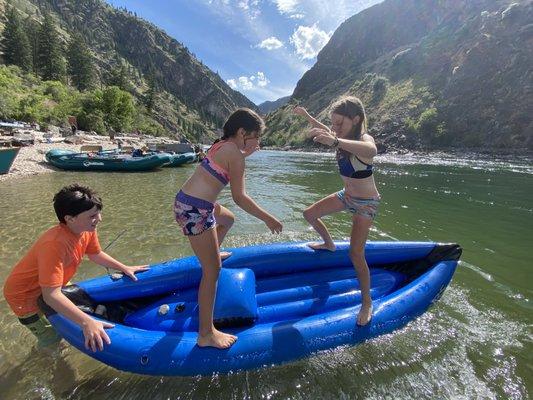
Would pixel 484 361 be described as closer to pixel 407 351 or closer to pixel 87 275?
pixel 407 351

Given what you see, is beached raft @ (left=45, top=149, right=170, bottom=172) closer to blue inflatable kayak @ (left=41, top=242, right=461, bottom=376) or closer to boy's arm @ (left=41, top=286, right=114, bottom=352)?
blue inflatable kayak @ (left=41, top=242, right=461, bottom=376)

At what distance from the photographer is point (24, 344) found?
3855 mm

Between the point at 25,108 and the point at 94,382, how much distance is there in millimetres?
46960

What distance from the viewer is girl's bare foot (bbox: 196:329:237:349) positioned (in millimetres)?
3182

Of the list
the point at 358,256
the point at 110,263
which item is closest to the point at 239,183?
the point at 358,256

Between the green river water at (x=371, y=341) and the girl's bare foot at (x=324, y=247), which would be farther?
the girl's bare foot at (x=324, y=247)

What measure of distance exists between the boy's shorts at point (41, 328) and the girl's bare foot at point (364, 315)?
10.2 feet

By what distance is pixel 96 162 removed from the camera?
20.6 metres

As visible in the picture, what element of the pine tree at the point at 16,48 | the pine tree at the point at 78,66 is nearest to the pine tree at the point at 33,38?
the pine tree at the point at 16,48

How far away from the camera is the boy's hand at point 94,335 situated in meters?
2.89

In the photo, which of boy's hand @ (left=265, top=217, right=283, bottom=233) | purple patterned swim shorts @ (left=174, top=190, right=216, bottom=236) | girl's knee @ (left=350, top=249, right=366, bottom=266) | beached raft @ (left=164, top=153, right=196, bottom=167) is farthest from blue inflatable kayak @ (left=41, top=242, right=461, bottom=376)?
beached raft @ (left=164, top=153, right=196, bottom=167)

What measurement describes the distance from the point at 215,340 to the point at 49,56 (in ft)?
285

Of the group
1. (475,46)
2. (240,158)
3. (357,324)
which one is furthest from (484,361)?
(475,46)

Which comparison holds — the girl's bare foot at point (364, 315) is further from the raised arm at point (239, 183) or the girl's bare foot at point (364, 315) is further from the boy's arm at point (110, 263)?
the boy's arm at point (110, 263)
